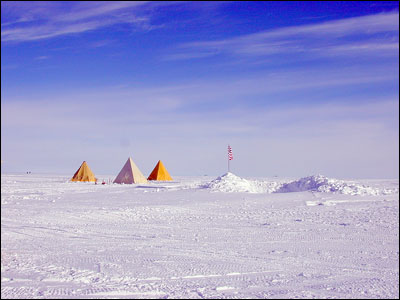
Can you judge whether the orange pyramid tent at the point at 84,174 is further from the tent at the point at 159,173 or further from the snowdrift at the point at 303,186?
the snowdrift at the point at 303,186

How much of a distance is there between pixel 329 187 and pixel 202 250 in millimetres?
11716

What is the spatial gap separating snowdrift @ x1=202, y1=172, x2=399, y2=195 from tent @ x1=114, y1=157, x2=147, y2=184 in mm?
8382

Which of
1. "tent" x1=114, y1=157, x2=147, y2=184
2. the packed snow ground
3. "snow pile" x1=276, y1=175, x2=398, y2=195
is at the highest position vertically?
"tent" x1=114, y1=157, x2=147, y2=184

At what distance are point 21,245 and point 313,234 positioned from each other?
17.3 feet

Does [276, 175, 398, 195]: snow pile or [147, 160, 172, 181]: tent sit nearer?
[276, 175, 398, 195]: snow pile

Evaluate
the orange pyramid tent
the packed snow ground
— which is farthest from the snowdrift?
the orange pyramid tent

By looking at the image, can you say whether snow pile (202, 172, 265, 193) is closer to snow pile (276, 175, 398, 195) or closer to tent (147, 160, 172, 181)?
snow pile (276, 175, 398, 195)

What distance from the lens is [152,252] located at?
21.5 feet

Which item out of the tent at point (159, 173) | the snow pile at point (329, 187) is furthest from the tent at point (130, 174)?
the snow pile at point (329, 187)

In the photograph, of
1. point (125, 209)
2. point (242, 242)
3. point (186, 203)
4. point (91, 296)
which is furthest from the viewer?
point (186, 203)

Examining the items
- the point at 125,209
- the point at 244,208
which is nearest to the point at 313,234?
the point at 244,208

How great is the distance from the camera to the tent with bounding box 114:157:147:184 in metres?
27.8

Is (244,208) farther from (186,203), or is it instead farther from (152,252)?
(152,252)

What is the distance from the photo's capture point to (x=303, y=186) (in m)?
19.1
